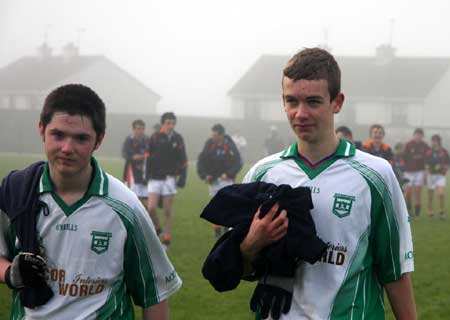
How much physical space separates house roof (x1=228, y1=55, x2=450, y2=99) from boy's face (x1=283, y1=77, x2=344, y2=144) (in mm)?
65343

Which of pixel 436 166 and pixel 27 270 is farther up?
pixel 27 270

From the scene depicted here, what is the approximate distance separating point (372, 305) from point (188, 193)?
21.7 meters

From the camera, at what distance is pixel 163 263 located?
3.79 m

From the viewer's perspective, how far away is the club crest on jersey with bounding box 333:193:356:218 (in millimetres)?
3494

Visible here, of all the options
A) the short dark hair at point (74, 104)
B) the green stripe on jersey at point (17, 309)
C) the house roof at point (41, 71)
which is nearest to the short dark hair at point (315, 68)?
the short dark hair at point (74, 104)

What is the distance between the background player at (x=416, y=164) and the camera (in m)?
19.6

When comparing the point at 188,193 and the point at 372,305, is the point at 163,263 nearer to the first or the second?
the point at 372,305

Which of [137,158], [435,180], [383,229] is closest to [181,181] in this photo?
[137,158]

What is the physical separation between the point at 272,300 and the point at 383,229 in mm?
598

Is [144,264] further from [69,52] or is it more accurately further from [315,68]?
[69,52]

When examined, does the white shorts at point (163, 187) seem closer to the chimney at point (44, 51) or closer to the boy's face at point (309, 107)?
the boy's face at point (309, 107)

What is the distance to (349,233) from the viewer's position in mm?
3479

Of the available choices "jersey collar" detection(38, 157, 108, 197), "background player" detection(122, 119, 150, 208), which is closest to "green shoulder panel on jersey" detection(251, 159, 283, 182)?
"jersey collar" detection(38, 157, 108, 197)

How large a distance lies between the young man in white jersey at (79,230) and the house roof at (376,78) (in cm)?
6549
